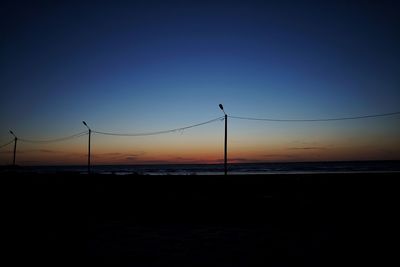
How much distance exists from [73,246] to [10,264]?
5.64ft

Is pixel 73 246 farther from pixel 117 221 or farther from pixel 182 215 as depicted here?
pixel 182 215

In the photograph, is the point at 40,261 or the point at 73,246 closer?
the point at 40,261

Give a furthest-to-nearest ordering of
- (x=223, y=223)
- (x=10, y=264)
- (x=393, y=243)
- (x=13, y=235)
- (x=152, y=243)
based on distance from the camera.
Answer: (x=223, y=223) → (x=13, y=235) → (x=152, y=243) → (x=393, y=243) → (x=10, y=264)

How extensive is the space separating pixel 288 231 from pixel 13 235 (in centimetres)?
905

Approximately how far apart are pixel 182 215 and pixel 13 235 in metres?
6.29

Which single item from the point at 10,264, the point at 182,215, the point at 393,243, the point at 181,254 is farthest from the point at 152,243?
the point at 393,243

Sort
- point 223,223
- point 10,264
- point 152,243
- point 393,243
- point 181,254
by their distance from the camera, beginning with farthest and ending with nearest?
point 223,223
point 152,243
point 393,243
point 181,254
point 10,264

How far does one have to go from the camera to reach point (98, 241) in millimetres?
7871

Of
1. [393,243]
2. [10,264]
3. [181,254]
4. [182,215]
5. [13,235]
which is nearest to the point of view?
[10,264]

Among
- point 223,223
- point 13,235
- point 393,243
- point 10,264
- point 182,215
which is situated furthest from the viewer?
point 182,215

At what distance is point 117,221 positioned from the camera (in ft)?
35.9

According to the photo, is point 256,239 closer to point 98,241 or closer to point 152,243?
point 152,243

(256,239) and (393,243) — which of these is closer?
(393,243)

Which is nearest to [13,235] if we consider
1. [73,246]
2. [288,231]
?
[73,246]
